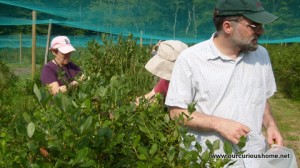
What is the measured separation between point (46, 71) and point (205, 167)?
2.70 meters

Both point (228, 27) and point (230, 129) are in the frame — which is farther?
point (228, 27)

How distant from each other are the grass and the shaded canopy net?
10.5 ft

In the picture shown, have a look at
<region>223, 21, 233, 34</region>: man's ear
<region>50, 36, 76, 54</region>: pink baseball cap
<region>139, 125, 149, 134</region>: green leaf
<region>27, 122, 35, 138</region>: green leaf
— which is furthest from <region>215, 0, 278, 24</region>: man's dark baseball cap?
<region>50, 36, 76, 54</region>: pink baseball cap

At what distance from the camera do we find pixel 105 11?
1233 cm

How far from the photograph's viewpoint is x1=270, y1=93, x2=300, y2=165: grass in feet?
24.2

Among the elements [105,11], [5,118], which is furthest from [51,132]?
[105,11]

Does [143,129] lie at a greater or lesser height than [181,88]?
lesser

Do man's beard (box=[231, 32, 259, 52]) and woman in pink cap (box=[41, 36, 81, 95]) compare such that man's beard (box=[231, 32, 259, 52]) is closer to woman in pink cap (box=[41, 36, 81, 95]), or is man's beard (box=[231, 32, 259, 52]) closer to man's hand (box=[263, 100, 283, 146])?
man's hand (box=[263, 100, 283, 146])

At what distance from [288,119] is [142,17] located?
5517 millimetres

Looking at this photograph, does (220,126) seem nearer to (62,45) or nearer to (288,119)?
(62,45)

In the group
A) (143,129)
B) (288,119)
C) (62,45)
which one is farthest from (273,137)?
(288,119)

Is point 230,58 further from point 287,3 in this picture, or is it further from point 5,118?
point 287,3

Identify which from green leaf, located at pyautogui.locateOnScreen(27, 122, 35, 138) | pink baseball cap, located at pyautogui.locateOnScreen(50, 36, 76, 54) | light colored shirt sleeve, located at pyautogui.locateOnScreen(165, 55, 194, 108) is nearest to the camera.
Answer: green leaf, located at pyautogui.locateOnScreen(27, 122, 35, 138)

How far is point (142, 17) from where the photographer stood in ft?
43.6
